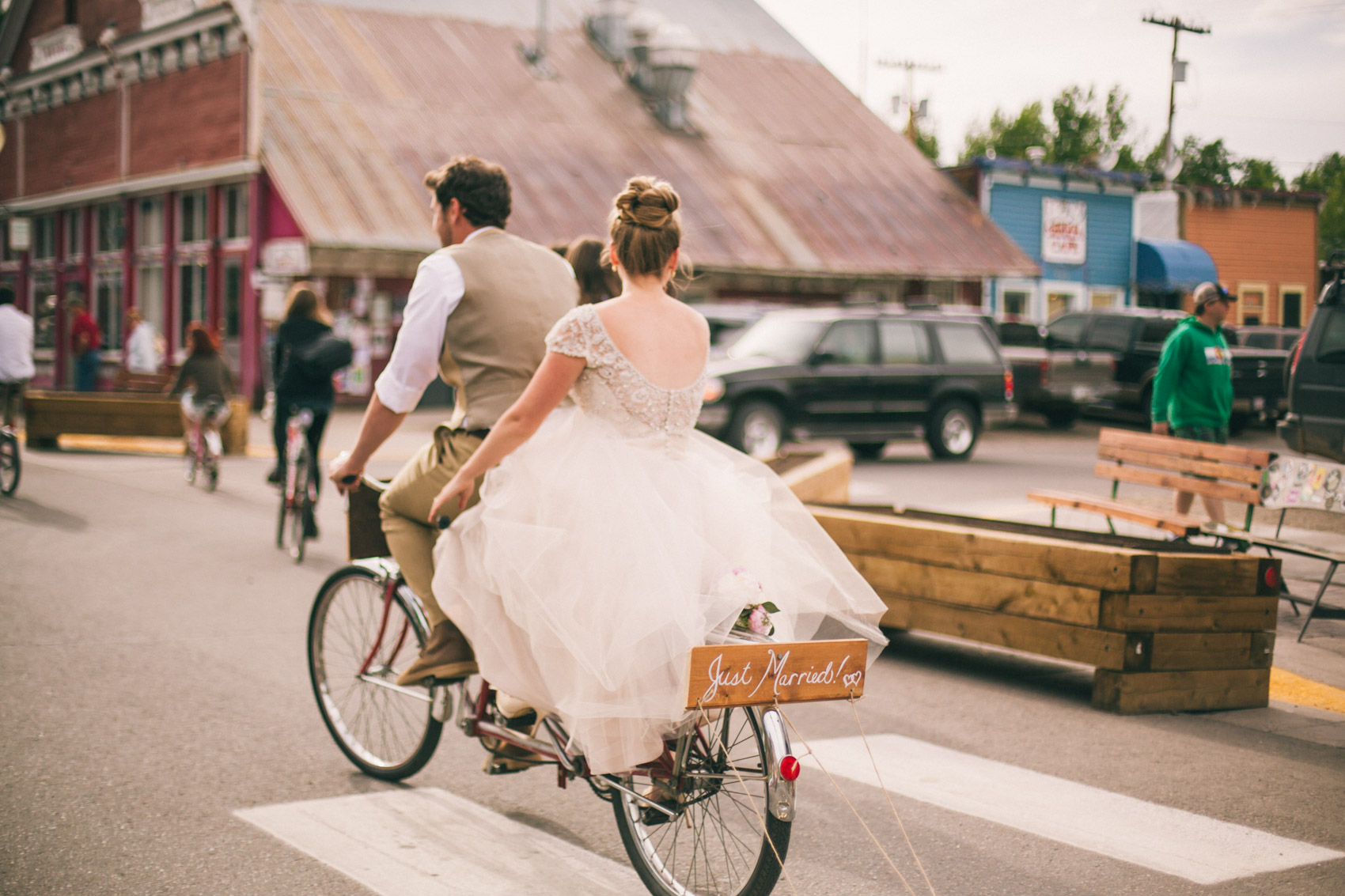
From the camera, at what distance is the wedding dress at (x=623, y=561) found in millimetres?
3354

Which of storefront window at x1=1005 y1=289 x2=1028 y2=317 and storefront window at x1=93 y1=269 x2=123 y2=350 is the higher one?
storefront window at x1=1005 y1=289 x2=1028 y2=317

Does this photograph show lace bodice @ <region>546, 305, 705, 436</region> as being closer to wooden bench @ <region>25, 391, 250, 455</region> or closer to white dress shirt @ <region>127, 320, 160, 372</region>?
wooden bench @ <region>25, 391, 250, 455</region>

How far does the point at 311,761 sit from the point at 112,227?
29.3 metres

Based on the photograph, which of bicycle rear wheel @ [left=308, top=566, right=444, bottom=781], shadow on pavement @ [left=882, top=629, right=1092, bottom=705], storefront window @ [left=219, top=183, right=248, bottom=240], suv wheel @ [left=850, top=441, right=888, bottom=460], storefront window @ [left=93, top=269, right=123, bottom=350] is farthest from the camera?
storefront window @ [left=93, top=269, right=123, bottom=350]

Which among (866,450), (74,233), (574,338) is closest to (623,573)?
(574,338)

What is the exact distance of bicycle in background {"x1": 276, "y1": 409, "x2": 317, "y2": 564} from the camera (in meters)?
9.37

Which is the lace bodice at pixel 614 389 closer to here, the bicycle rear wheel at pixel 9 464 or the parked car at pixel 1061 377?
the bicycle rear wheel at pixel 9 464

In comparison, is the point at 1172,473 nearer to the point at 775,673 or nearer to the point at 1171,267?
the point at 775,673

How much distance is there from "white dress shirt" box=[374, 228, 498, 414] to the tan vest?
0.15ft

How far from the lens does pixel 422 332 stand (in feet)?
13.6

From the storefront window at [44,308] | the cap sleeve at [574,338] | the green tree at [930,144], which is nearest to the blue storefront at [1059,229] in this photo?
the storefront window at [44,308]

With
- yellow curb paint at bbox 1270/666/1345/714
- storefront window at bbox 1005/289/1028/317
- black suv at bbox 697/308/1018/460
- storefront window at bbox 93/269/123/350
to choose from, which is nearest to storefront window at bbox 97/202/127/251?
storefront window at bbox 93/269/123/350

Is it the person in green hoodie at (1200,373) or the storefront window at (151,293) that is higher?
the storefront window at (151,293)

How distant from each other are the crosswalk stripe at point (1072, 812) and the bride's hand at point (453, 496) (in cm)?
140
